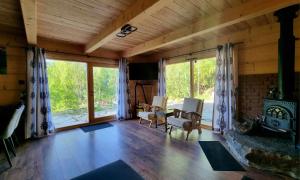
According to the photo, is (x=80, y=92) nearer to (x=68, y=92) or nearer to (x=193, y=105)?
(x=68, y=92)

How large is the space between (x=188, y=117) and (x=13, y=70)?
435 centimetres

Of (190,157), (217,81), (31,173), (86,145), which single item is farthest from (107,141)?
(217,81)

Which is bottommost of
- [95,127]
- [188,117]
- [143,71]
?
[95,127]

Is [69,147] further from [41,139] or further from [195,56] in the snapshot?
[195,56]

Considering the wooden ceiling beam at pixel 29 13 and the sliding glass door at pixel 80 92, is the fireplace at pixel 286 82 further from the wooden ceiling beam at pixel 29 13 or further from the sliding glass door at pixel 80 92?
the sliding glass door at pixel 80 92

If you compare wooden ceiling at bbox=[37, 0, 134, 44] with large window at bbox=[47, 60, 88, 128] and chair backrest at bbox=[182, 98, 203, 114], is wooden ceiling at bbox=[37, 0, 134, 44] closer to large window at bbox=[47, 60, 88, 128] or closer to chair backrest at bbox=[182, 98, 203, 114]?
large window at bbox=[47, 60, 88, 128]

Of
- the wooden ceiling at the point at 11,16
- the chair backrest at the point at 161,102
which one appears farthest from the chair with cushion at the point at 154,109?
the wooden ceiling at the point at 11,16

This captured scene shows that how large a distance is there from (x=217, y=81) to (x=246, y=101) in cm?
78

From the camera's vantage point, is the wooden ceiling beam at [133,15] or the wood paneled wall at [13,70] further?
the wood paneled wall at [13,70]

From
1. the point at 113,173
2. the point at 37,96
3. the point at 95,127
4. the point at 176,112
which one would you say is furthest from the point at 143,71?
the point at 113,173

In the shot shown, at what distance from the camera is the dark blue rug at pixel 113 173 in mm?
2120

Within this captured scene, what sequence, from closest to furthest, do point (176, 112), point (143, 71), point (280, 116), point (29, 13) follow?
point (29, 13) < point (280, 116) < point (176, 112) < point (143, 71)

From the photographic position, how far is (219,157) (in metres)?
2.67

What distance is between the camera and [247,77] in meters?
3.51
